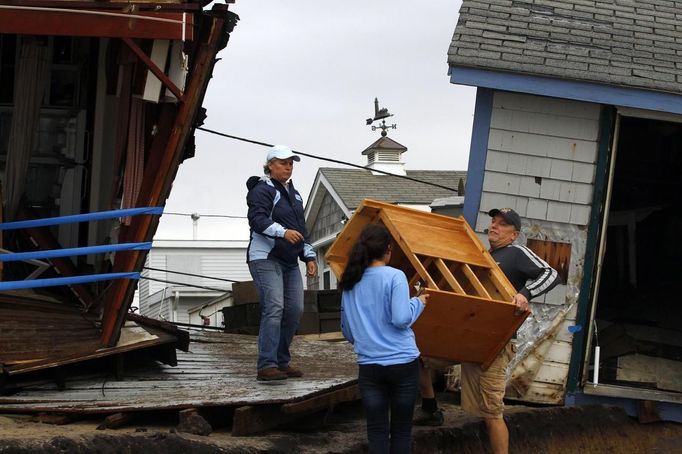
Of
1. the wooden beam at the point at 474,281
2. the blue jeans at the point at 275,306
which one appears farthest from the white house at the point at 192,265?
the wooden beam at the point at 474,281

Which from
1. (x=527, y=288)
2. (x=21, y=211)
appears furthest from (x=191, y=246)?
(x=527, y=288)

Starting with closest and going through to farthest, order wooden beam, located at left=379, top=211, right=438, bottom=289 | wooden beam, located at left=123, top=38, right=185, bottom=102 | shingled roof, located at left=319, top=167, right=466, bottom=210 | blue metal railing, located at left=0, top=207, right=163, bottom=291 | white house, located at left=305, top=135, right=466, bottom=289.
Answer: wooden beam, located at left=379, top=211, right=438, bottom=289 < blue metal railing, located at left=0, top=207, right=163, bottom=291 < wooden beam, located at left=123, top=38, right=185, bottom=102 < shingled roof, located at left=319, top=167, right=466, bottom=210 < white house, located at left=305, top=135, right=466, bottom=289

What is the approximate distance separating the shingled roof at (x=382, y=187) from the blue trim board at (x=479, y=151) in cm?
1611

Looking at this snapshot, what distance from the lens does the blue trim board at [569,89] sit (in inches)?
425

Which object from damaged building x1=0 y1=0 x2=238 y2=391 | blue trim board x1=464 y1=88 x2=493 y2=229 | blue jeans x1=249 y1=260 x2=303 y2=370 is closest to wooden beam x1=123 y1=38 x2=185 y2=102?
damaged building x1=0 y1=0 x2=238 y2=391

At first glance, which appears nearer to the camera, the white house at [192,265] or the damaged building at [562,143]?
the damaged building at [562,143]

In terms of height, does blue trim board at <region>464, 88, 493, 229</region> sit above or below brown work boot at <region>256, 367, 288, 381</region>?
above

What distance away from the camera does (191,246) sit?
45719 mm

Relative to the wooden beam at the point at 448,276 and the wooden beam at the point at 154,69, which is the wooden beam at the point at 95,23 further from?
the wooden beam at the point at 448,276

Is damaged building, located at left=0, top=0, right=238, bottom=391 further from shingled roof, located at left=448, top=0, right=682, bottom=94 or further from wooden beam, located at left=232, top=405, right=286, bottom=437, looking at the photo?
shingled roof, located at left=448, top=0, right=682, bottom=94

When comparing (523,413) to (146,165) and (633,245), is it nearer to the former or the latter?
(146,165)

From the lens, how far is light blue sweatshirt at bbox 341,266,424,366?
7.22 m

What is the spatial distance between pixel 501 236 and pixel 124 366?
131 inches

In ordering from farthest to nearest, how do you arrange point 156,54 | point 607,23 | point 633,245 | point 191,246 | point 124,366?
point 191,246 < point 633,245 < point 607,23 < point 124,366 < point 156,54
